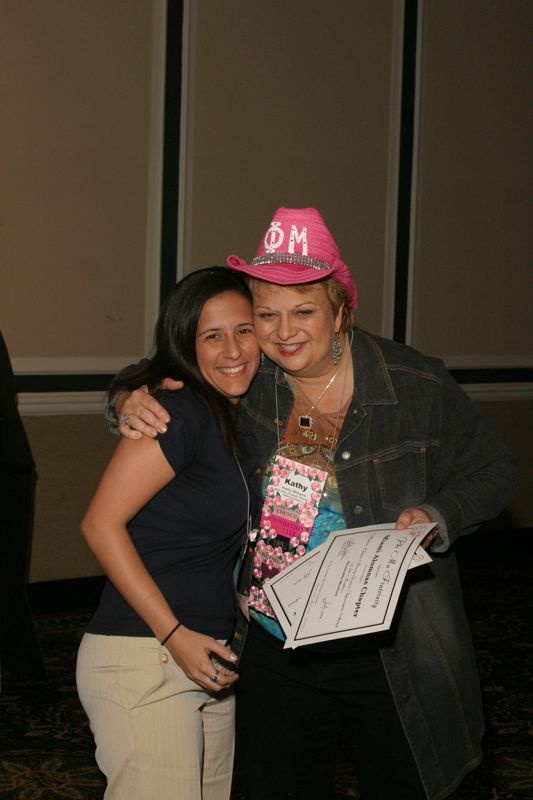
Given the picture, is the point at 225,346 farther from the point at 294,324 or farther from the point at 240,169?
the point at 240,169

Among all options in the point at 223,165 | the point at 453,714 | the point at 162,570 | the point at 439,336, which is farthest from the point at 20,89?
the point at 453,714

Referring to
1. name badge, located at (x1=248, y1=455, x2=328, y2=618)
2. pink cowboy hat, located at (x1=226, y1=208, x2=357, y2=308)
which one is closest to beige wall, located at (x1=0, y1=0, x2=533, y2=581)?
pink cowboy hat, located at (x1=226, y1=208, x2=357, y2=308)

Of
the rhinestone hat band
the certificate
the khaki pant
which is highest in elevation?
the rhinestone hat band

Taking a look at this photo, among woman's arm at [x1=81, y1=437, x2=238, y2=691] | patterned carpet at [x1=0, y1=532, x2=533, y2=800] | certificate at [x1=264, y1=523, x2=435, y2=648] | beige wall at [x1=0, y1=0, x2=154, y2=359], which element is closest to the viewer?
certificate at [x1=264, y1=523, x2=435, y2=648]

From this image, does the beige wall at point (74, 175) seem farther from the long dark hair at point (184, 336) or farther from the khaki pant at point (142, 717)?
the khaki pant at point (142, 717)

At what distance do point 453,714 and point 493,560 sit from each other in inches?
169

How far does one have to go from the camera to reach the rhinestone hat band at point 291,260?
2.07 meters

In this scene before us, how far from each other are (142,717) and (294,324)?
31.8 inches

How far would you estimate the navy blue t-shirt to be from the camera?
1979mm

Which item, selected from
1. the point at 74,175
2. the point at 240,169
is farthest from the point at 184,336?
the point at 240,169

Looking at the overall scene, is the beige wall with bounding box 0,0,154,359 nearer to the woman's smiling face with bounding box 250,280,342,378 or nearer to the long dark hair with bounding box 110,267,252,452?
the long dark hair with bounding box 110,267,252,452

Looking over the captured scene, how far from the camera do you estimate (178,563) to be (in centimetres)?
201

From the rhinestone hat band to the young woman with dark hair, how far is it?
0.31 ft

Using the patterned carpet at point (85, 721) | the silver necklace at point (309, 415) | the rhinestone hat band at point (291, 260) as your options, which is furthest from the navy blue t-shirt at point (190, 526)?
the patterned carpet at point (85, 721)
